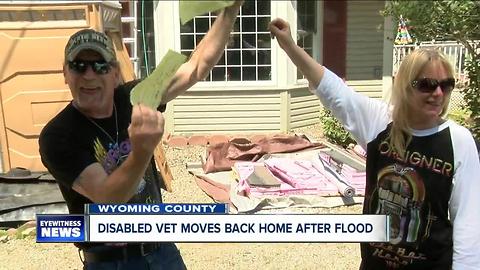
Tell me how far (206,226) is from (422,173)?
2.42 ft

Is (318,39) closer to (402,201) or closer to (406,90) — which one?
(406,90)

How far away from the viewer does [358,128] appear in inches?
73.0

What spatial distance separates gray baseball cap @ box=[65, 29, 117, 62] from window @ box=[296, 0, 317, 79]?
8.14 metres

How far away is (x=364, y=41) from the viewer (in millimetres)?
10164

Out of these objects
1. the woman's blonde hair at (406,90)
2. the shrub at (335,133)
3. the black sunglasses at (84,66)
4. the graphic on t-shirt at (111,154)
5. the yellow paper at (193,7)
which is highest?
the yellow paper at (193,7)

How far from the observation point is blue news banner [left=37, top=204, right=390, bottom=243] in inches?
54.2

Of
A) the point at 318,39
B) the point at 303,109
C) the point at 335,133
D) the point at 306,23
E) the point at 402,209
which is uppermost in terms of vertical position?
the point at 306,23

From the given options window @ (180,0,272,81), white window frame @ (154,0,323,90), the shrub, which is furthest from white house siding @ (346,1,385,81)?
the shrub

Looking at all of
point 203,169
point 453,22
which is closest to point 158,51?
point 203,169

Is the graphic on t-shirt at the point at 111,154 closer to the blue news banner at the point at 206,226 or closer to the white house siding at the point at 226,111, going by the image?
the blue news banner at the point at 206,226

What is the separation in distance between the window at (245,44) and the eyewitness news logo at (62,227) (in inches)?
311

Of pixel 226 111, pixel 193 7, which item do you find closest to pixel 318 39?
pixel 226 111

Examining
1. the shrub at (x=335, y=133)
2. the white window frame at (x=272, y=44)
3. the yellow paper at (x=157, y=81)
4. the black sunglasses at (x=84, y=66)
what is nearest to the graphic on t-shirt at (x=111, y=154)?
the black sunglasses at (x=84, y=66)

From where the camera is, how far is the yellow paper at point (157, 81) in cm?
125
